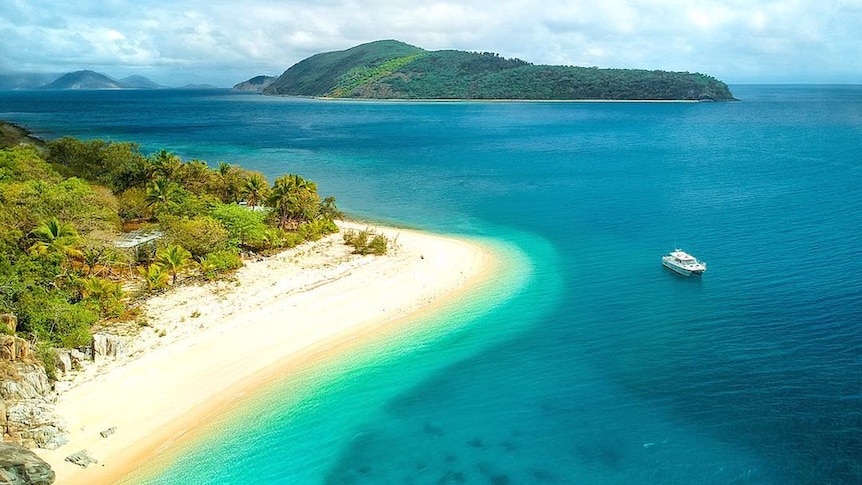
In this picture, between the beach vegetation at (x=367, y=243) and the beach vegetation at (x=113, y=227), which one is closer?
the beach vegetation at (x=113, y=227)

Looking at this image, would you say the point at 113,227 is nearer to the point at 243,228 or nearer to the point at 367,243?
the point at 243,228

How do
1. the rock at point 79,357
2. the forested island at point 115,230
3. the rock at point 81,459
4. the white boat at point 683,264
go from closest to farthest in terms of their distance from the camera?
the rock at point 81,459
the rock at point 79,357
the forested island at point 115,230
the white boat at point 683,264

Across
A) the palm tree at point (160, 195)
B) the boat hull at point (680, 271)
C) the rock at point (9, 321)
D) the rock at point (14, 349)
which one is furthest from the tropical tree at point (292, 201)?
the boat hull at point (680, 271)

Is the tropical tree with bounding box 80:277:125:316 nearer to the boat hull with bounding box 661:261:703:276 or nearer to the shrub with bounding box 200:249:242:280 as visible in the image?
the shrub with bounding box 200:249:242:280

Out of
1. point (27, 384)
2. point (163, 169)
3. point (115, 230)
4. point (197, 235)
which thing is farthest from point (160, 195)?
point (27, 384)

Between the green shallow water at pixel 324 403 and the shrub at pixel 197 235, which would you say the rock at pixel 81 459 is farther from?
the shrub at pixel 197 235

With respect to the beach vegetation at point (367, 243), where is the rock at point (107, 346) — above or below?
below

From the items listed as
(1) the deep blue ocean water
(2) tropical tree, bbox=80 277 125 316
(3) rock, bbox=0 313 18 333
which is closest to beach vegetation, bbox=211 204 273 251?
(2) tropical tree, bbox=80 277 125 316
